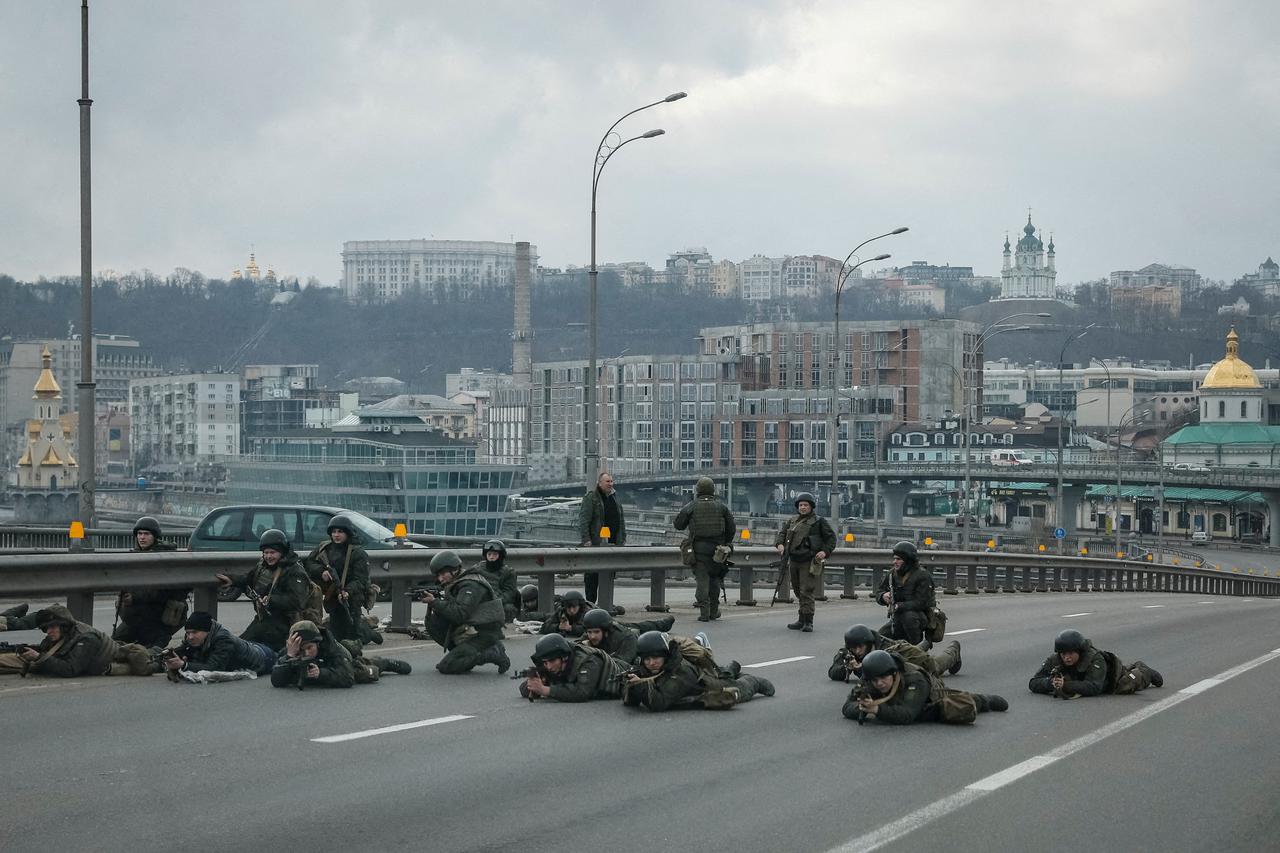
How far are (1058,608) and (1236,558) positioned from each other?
285 feet

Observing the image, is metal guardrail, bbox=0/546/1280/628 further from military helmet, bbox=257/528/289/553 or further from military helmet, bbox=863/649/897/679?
military helmet, bbox=863/649/897/679

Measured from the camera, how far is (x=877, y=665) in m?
11.7

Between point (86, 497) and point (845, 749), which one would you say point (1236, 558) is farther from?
point (845, 749)

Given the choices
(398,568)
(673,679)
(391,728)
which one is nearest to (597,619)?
(673,679)

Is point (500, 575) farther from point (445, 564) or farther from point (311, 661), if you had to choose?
point (311, 661)

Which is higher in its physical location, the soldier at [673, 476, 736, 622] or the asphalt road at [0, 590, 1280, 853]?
the soldier at [673, 476, 736, 622]

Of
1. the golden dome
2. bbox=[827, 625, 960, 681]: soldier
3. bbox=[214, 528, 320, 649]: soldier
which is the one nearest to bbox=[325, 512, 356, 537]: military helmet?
bbox=[214, 528, 320, 649]: soldier

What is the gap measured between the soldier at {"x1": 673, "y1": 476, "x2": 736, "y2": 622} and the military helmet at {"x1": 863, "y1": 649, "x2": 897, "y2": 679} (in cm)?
862

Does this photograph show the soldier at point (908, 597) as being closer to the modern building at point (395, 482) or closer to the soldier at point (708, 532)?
the soldier at point (708, 532)

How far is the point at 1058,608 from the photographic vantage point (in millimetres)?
28750

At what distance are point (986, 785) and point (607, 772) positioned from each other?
84.6 inches

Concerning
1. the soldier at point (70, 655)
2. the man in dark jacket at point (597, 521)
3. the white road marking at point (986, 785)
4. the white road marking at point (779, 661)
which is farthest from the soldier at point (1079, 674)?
the man in dark jacket at point (597, 521)

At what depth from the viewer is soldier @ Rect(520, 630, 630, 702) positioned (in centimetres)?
1272

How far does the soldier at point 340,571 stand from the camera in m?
14.8
